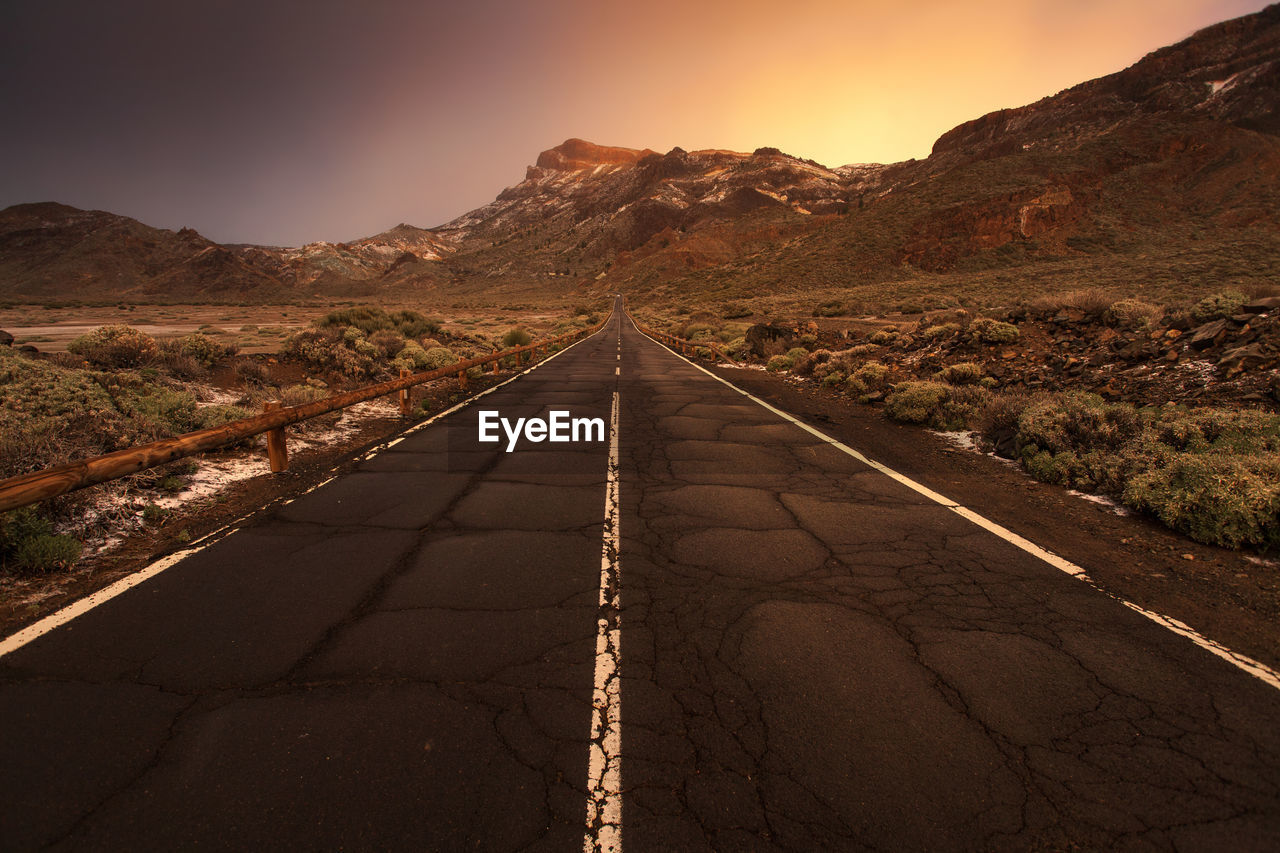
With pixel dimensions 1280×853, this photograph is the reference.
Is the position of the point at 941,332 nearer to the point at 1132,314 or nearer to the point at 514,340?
the point at 1132,314

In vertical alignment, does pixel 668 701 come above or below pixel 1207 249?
below

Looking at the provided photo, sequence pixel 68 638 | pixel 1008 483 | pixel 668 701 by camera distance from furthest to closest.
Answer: pixel 1008 483, pixel 68 638, pixel 668 701

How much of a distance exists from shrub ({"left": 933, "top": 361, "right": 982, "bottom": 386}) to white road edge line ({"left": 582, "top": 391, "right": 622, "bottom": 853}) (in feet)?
31.3

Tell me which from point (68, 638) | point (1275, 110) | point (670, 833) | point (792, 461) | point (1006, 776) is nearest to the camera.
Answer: point (670, 833)

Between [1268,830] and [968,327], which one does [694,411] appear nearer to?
[968,327]

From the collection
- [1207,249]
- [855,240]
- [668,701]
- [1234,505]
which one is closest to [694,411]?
[1234,505]

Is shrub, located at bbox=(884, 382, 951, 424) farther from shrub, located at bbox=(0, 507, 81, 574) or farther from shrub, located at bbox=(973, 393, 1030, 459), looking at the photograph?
shrub, located at bbox=(0, 507, 81, 574)

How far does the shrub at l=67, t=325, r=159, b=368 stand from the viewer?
9.52 meters

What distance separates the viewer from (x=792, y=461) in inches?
276

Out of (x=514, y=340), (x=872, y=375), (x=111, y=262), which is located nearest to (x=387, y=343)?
(x=514, y=340)

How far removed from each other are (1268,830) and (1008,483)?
470 cm

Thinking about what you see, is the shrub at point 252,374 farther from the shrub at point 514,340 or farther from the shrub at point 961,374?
the shrub at point 961,374

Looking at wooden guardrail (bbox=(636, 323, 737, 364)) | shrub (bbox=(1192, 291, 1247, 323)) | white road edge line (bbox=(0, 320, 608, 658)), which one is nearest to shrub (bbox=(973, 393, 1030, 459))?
shrub (bbox=(1192, 291, 1247, 323))

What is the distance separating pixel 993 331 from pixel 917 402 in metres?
4.19
